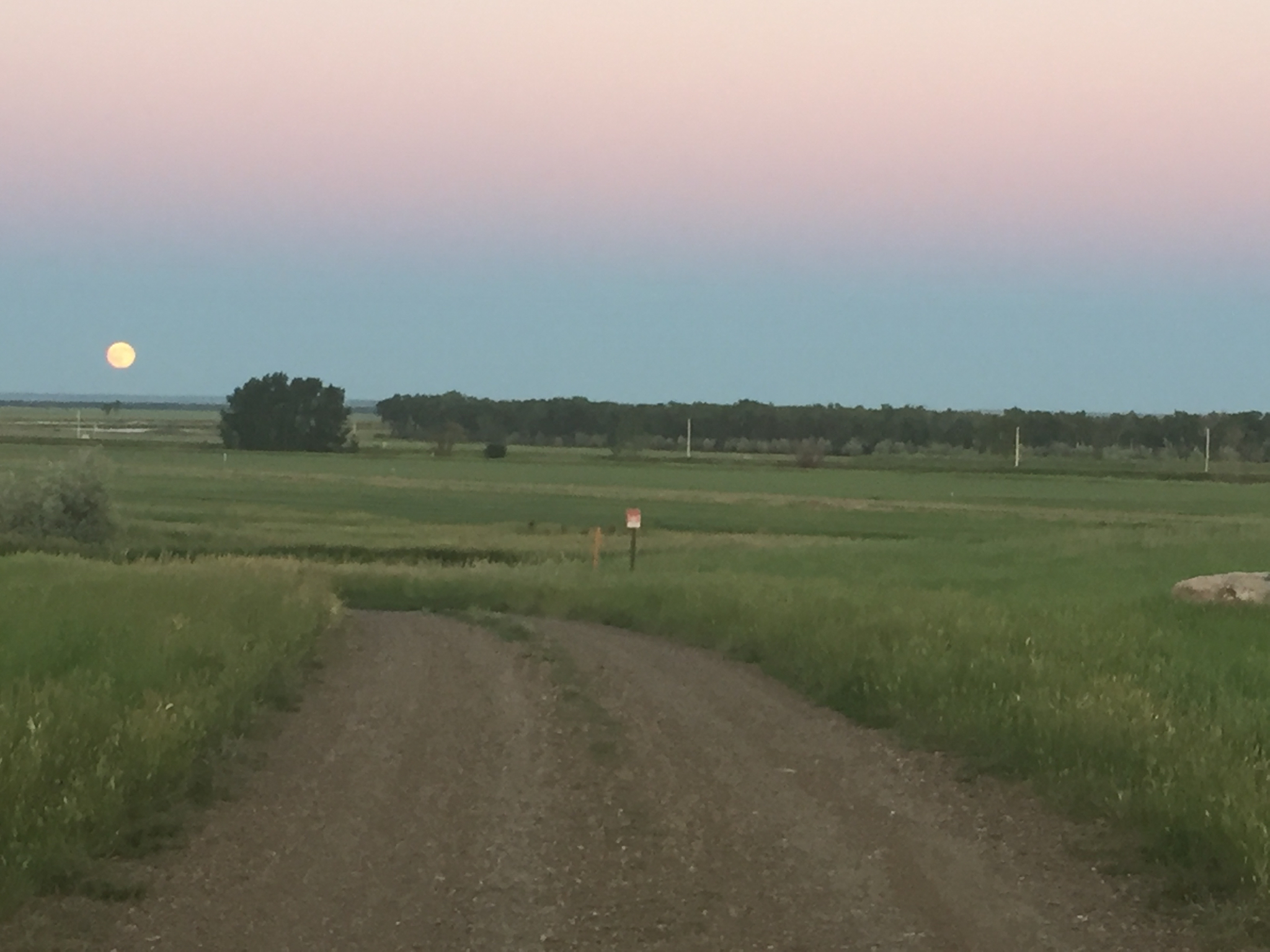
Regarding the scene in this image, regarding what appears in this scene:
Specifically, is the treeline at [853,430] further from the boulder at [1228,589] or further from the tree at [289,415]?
the boulder at [1228,589]

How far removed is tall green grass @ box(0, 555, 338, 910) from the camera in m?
7.34

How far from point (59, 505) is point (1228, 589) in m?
35.5

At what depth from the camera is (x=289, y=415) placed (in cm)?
15238

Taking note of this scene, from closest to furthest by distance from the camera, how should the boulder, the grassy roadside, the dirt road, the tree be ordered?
1. the dirt road
2. the grassy roadside
3. the boulder
4. the tree

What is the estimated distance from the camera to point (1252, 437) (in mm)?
161500

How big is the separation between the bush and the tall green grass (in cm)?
2390

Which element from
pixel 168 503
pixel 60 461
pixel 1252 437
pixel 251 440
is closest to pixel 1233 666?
pixel 60 461

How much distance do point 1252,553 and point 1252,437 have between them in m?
141

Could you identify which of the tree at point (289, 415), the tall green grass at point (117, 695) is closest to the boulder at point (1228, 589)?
the tall green grass at point (117, 695)

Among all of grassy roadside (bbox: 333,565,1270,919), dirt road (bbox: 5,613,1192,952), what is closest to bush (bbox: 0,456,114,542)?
grassy roadside (bbox: 333,565,1270,919)

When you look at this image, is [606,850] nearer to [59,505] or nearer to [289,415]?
[59,505]

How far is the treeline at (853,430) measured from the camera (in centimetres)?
16600

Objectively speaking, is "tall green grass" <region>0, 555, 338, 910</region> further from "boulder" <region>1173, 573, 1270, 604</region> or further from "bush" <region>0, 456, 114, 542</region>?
"bush" <region>0, 456, 114, 542</region>

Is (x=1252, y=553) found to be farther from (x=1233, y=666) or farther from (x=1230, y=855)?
(x=1230, y=855)
